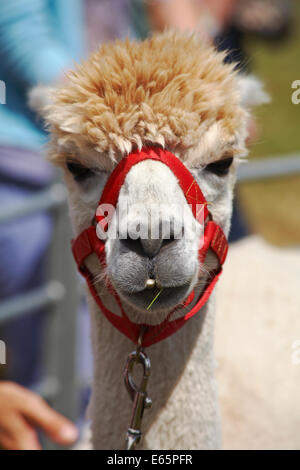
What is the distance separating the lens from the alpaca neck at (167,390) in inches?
56.1

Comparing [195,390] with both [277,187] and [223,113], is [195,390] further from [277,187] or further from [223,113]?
[277,187]

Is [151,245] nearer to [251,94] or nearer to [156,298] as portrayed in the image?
[156,298]

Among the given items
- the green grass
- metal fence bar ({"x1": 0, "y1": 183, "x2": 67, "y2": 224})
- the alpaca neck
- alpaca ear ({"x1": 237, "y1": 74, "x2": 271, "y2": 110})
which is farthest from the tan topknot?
the green grass

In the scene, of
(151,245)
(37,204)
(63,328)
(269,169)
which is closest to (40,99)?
(151,245)

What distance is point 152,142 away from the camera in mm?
1293

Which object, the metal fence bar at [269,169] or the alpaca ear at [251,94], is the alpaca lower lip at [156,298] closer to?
the alpaca ear at [251,94]

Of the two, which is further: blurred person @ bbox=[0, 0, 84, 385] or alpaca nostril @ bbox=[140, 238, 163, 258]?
blurred person @ bbox=[0, 0, 84, 385]

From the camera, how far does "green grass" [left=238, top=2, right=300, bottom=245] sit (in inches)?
195

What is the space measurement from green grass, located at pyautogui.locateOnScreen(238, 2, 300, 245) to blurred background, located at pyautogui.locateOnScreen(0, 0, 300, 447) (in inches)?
20.1

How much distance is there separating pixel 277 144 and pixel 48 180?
19.3ft

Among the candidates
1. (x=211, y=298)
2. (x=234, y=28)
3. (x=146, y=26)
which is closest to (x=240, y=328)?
(x=211, y=298)

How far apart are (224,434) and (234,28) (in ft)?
9.51

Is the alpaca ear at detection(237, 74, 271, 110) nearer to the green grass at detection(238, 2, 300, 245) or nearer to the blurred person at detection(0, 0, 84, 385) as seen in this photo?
the blurred person at detection(0, 0, 84, 385)

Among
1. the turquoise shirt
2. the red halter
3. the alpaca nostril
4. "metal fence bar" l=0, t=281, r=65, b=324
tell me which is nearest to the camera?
the alpaca nostril
